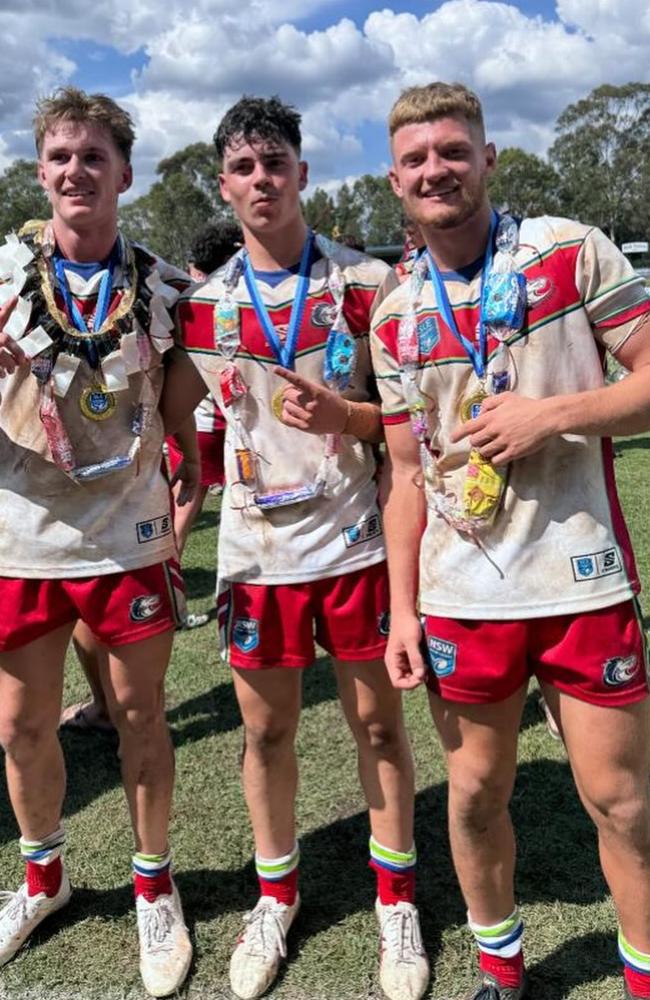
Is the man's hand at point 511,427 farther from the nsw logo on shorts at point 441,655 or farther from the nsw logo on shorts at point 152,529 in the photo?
the nsw logo on shorts at point 152,529

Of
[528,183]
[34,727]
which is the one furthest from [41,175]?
[528,183]

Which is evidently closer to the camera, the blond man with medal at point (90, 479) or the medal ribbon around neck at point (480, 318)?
the medal ribbon around neck at point (480, 318)

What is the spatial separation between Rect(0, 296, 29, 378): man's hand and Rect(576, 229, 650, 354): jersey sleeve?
1510 millimetres

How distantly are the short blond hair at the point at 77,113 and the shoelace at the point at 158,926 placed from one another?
7.77ft

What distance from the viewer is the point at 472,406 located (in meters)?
2.08

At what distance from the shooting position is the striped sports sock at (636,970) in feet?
7.13

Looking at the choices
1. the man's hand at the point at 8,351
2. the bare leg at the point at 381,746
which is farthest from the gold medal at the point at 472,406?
the man's hand at the point at 8,351

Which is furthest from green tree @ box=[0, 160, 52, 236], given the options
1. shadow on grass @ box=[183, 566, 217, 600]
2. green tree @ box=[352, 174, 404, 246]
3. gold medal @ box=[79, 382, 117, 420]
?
gold medal @ box=[79, 382, 117, 420]

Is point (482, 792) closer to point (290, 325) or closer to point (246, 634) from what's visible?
point (246, 634)

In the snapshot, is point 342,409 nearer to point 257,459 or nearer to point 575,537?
point 257,459

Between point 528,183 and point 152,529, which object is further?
point 528,183

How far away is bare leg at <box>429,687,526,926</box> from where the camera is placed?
219 centimetres

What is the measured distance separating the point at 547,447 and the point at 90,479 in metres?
1.33

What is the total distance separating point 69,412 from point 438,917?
2.01 m
